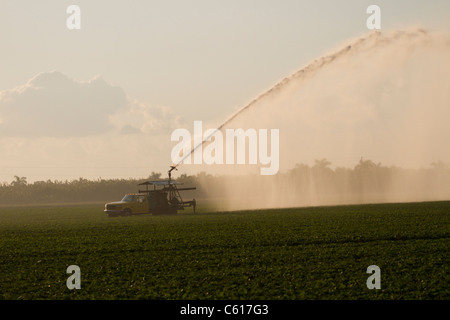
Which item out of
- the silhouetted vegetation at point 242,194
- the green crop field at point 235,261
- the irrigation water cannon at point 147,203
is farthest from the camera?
the silhouetted vegetation at point 242,194

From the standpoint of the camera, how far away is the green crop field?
15.0 meters

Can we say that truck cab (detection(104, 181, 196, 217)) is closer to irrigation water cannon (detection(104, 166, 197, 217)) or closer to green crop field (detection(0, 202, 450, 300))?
irrigation water cannon (detection(104, 166, 197, 217))

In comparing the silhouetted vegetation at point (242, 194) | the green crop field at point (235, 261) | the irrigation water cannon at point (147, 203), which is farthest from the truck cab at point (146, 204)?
the silhouetted vegetation at point (242, 194)

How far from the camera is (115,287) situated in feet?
51.4

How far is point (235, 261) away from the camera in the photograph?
19.7 m

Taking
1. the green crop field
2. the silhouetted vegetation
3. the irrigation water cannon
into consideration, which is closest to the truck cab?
the irrigation water cannon

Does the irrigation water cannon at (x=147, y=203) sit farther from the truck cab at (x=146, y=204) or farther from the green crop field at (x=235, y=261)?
the green crop field at (x=235, y=261)

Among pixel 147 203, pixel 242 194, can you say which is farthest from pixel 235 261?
pixel 242 194

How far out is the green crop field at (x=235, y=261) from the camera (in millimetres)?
15039

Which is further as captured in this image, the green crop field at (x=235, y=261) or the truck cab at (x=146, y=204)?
the truck cab at (x=146, y=204)

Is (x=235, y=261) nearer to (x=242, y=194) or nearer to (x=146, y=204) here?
(x=146, y=204)

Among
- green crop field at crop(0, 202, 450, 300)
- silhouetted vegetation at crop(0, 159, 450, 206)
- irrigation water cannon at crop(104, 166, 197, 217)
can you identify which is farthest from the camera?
silhouetted vegetation at crop(0, 159, 450, 206)
